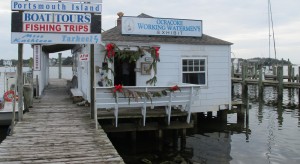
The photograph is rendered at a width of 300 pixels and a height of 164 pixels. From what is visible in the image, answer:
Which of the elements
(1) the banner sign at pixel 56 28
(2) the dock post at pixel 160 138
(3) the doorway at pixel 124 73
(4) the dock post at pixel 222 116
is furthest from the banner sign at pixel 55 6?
(4) the dock post at pixel 222 116

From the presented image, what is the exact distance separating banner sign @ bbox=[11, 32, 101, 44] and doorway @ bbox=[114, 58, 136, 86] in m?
4.96

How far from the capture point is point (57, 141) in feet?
27.1

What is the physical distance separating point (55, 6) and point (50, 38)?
925mm

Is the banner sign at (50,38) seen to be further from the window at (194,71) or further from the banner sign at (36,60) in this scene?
the banner sign at (36,60)

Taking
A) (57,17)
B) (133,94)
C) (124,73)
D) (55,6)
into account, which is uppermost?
(55,6)

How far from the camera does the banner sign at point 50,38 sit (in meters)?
9.70

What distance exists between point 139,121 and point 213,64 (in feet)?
16.9

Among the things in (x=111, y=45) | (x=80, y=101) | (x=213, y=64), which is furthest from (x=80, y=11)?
(x=213, y=64)

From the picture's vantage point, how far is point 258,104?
26.5 meters

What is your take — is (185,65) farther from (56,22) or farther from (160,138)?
(56,22)

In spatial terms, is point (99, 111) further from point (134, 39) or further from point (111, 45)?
point (134, 39)

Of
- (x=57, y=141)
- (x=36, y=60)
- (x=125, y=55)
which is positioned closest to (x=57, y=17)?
(x=57, y=141)

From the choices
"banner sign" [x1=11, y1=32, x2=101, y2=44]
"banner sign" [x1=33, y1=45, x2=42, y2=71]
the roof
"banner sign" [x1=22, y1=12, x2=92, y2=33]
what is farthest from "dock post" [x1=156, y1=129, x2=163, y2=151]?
"banner sign" [x1=33, y1=45, x2=42, y2=71]

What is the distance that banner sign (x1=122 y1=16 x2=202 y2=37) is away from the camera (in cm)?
1459
